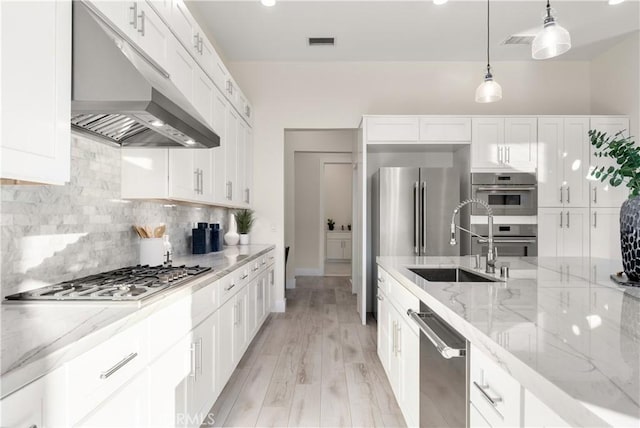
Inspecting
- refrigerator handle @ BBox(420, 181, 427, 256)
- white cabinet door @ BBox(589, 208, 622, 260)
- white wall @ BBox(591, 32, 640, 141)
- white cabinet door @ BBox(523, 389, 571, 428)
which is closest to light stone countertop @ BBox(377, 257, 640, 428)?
white cabinet door @ BBox(523, 389, 571, 428)

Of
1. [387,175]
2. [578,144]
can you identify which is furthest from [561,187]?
[387,175]

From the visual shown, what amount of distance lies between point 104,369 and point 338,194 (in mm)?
8468

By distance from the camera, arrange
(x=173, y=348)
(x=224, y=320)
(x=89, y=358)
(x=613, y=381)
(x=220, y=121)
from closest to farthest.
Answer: (x=613, y=381) < (x=89, y=358) < (x=173, y=348) < (x=224, y=320) < (x=220, y=121)

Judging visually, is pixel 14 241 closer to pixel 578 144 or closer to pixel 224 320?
pixel 224 320

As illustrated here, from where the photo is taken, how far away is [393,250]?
4355mm

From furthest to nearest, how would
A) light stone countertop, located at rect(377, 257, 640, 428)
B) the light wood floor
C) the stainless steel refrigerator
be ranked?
the stainless steel refrigerator < the light wood floor < light stone countertop, located at rect(377, 257, 640, 428)

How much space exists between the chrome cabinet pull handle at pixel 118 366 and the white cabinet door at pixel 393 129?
11.8 ft

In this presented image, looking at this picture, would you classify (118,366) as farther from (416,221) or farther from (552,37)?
(416,221)

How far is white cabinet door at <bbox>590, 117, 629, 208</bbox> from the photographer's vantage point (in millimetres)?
4230

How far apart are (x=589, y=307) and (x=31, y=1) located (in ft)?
6.71

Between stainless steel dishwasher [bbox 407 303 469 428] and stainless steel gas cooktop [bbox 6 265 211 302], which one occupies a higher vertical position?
stainless steel gas cooktop [bbox 6 265 211 302]

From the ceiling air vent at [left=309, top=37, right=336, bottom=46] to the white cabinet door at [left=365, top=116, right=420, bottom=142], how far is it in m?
1.02

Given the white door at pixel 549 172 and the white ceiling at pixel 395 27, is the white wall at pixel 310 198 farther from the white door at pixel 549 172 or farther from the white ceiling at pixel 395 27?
the white door at pixel 549 172

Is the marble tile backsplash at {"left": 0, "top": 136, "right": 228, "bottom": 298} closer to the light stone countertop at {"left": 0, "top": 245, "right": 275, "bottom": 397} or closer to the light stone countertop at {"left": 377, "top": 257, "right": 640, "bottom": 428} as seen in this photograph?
the light stone countertop at {"left": 0, "top": 245, "right": 275, "bottom": 397}
